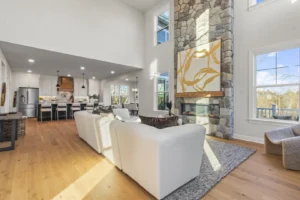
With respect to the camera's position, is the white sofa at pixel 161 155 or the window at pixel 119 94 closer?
the white sofa at pixel 161 155

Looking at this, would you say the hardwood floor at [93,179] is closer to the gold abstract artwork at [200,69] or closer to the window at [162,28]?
the gold abstract artwork at [200,69]

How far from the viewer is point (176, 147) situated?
1533mm

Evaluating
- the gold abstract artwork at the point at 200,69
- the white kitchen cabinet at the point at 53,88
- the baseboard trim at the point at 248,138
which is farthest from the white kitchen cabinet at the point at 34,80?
the baseboard trim at the point at 248,138

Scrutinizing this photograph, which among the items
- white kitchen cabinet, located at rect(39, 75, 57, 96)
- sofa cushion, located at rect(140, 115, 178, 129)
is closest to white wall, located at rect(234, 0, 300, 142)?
sofa cushion, located at rect(140, 115, 178, 129)

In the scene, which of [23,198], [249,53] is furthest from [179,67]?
[23,198]

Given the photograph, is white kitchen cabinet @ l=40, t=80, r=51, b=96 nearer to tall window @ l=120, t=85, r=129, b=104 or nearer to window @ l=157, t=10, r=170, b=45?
tall window @ l=120, t=85, r=129, b=104

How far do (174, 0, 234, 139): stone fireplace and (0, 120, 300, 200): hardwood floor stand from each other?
1.42 meters

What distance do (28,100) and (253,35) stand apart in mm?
10484

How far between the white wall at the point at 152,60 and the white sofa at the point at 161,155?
386 centimetres

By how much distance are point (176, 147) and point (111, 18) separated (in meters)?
5.69

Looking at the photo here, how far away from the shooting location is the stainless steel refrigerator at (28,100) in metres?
7.95

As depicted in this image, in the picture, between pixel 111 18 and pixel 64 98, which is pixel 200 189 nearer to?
pixel 111 18

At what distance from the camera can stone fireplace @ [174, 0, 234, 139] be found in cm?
392

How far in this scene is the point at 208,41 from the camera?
4.34 meters
